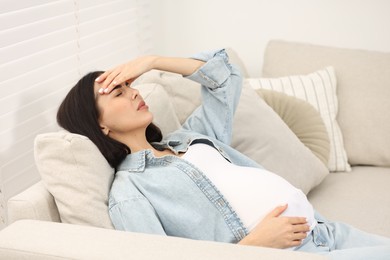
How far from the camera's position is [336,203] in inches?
A: 91.9

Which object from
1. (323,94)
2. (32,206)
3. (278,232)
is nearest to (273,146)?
(323,94)

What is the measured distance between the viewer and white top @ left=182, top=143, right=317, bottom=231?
5.68 ft

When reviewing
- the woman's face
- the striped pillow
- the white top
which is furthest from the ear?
the striped pillow

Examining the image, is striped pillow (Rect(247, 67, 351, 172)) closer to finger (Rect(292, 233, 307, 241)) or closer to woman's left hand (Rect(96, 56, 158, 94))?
woman's left hand (Rect(96, 56, 158, 94))

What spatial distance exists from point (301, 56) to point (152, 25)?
0.85 m

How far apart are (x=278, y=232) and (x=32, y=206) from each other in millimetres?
616

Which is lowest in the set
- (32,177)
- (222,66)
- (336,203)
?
(336,203)

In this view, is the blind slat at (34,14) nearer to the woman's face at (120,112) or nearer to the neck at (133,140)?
the woman's face at (120,112)

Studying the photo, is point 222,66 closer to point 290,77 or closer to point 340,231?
point 340,231

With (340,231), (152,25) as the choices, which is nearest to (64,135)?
(340,231)

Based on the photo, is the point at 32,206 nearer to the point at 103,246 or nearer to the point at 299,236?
the point at 103,246

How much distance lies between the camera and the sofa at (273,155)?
4.53 ft

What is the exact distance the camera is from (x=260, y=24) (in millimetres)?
3152

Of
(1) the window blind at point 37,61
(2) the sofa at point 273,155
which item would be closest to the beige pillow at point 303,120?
(2) the sofa at point 273,155
